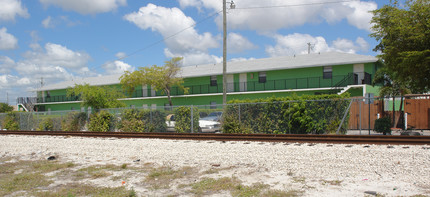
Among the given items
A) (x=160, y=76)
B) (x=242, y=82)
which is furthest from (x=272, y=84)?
(x=160, y=76)

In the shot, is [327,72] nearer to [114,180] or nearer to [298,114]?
[298,114]

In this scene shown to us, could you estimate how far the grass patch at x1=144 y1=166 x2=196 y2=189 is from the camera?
7883 millimetres

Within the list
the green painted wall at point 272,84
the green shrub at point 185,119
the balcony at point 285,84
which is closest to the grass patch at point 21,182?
the green shrub at point 185,119

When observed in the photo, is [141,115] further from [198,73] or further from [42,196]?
[198,73]

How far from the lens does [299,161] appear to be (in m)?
9.85

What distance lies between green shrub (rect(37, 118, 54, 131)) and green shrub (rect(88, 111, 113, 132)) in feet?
19.5

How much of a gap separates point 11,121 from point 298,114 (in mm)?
27246

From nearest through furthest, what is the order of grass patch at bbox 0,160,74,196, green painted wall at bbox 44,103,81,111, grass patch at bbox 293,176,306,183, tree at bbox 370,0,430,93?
grass patch at bbox 293,176,306,183 → grass patch at bbox 0,160,74,196 → tree at bbox 370,0,430,93 → green painted wall at bbox 44,103,81,111

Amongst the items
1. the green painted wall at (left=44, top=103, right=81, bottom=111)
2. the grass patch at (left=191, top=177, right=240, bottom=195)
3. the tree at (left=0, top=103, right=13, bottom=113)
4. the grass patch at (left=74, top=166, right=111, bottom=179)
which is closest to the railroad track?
the grass patch at (left=191, top=177, right=240, bottom=195)

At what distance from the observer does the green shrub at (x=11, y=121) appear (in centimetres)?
3212

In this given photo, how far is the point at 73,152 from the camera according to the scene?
13977mm

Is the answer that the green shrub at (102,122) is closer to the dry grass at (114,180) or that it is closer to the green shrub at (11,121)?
the green shrub at (11,121)

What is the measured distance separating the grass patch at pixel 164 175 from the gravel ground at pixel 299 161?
47 cm

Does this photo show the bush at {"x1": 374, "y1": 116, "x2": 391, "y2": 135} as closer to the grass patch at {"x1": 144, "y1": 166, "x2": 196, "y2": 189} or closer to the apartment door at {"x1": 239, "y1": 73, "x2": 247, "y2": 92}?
the grass patch at {"x1": 144, "y1": 166, "x2": 196, "y2": 189}
